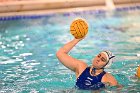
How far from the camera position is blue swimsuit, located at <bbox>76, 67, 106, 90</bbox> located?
17.2ft

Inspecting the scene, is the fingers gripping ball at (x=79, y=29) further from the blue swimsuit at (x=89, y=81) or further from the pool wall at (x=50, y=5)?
the pool wall at (x=50, y=5)

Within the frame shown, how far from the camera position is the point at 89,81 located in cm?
526

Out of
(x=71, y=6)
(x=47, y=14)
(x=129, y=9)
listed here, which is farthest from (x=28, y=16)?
(x=129, y=9)

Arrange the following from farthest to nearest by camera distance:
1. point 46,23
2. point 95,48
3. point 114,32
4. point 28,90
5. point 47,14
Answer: point 47,14, point 46,23, point 114,32, point 95,48, point 28,90

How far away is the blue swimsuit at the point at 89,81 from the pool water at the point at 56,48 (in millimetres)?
103

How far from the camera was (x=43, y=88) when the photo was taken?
5805mm

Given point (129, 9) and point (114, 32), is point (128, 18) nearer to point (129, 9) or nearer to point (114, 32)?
point (129, 9)

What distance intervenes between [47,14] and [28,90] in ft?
24.9

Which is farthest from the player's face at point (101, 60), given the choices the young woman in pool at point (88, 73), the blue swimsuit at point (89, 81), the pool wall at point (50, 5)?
the pool wall at point (50, 5)

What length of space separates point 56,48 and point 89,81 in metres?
3.63

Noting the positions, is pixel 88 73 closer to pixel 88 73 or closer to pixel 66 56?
pixel 88 73

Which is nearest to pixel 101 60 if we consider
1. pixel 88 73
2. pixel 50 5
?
pixel 88 73

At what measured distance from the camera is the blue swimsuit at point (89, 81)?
5254mm

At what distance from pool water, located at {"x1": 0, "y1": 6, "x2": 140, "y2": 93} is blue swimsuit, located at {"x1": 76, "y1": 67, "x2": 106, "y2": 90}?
0.10 meters
